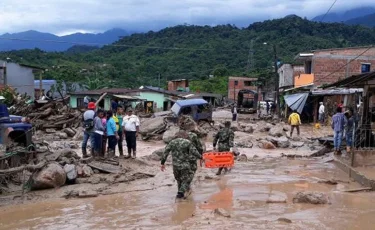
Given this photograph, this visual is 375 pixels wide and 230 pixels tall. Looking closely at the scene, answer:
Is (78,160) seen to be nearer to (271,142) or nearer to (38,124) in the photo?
(271,142)

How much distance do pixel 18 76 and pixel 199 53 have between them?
4207 cm

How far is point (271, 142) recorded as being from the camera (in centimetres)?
2098

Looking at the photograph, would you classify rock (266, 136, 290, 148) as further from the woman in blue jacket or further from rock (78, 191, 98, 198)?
rock (78, 191, 98, 198)

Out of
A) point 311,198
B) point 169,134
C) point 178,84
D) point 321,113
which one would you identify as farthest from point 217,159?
point 178,84

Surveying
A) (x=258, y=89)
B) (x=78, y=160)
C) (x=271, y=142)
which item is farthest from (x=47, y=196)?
(x=258, y=89)

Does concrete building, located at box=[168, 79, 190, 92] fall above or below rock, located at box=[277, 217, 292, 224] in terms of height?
above

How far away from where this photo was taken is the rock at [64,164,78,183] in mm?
10836

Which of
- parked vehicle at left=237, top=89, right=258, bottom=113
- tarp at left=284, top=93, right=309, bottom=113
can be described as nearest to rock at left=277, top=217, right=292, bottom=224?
tarp at left=284, top=93, right=309, bottom=113

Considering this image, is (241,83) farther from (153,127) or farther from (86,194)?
(86,194)

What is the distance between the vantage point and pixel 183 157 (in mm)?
9086

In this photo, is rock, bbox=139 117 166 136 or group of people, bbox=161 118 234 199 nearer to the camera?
group of people, bbox=161 118 234 199

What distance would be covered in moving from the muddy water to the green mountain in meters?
53.1

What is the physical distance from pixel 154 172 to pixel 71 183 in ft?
8.61

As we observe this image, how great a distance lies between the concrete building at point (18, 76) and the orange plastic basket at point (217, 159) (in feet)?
109
